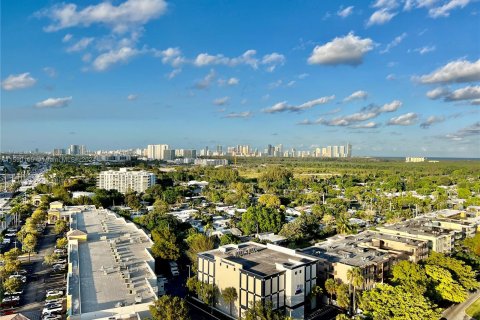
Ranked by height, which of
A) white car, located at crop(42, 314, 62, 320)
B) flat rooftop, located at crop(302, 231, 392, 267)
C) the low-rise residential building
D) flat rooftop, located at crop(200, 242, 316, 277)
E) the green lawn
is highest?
flat rooftop, located at crop(200, 242, 316, 277)

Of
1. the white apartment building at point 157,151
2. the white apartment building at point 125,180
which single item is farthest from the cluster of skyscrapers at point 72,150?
the white apartment building at point 125,180

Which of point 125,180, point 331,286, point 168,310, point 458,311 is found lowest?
point 458,311

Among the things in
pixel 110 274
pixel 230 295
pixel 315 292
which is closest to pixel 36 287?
pixel 110 274

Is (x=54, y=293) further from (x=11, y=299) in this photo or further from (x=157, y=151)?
(x=157, y=151)

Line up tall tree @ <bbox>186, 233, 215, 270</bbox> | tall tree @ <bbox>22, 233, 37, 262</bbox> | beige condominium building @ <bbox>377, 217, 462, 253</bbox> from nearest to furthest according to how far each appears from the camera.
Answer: tall tree @ <bbox>186, 233, 215, 270</bbox>
tall tree @ <bbox>22, 233, 37, 262</bbox>
beige condominium building @ <bbox>377, 217, 462, 253</bbox>

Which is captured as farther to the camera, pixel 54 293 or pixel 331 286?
pixel 54 293

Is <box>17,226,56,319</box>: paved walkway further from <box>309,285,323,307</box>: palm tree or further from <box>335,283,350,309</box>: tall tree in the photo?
<box>335,283,350,309</box>: tall tree

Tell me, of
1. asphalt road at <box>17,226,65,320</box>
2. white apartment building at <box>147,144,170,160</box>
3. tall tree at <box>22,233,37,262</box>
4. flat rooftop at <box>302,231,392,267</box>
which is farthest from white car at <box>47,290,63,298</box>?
white apartment building at <box>147,144,170,160</box>

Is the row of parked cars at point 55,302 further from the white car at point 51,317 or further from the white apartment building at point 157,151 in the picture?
the white apartment building at point 157,151
